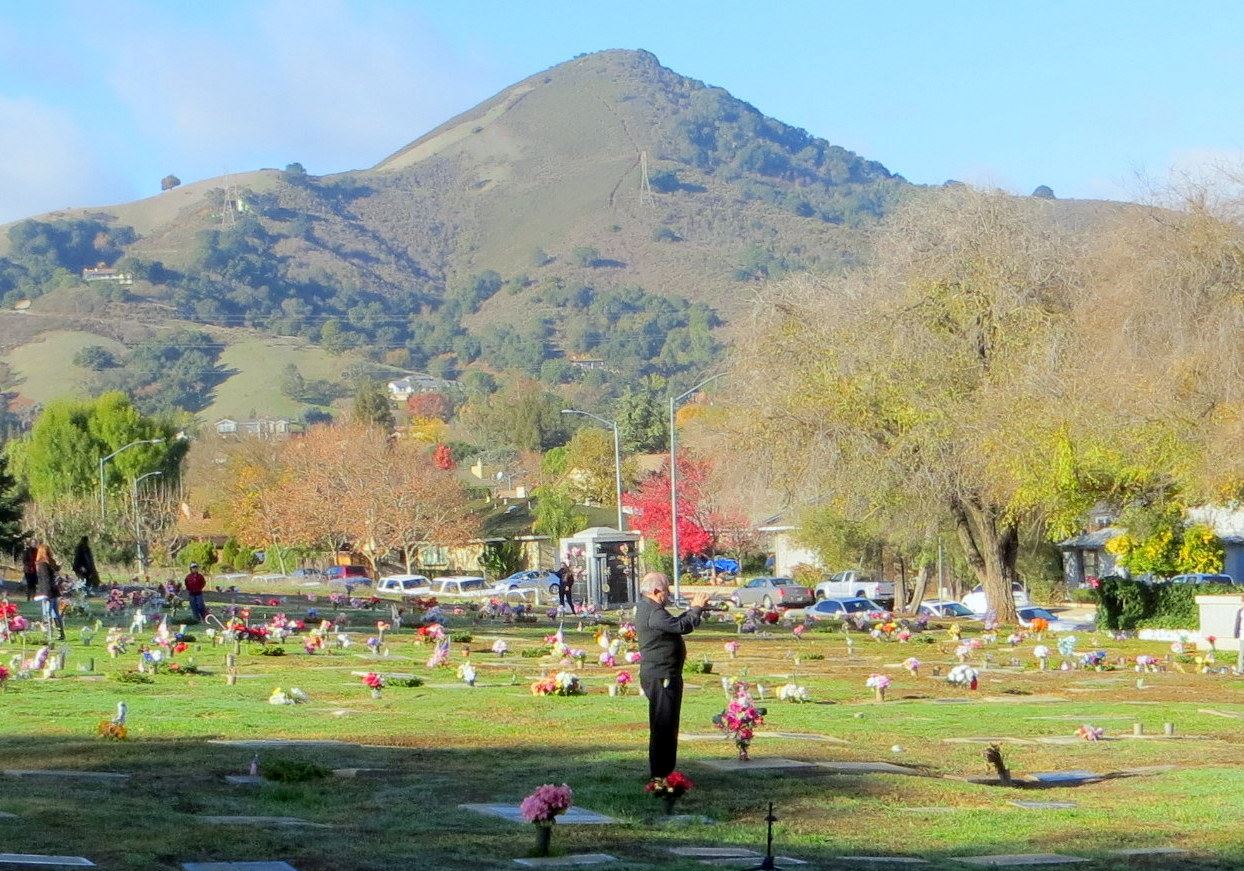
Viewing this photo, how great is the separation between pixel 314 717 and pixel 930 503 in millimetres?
26869

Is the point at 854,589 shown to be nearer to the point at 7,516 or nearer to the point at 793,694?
the point at 7,516

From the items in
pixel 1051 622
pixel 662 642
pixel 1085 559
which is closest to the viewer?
pixel 662 642

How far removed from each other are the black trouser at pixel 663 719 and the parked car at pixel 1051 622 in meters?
31.3

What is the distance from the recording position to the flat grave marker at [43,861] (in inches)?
380

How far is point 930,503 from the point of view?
43.5 m

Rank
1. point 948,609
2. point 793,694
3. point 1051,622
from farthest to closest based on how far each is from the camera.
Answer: point 948,609, point 1051,622, point 793,694

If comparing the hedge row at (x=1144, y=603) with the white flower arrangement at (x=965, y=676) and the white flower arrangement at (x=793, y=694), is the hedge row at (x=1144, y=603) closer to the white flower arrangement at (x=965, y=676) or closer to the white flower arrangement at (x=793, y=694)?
the white flower arrangement at (x=965, y=676)

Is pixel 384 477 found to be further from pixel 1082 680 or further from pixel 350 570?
pixel 1082 680

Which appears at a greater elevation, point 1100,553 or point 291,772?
point 1100,553

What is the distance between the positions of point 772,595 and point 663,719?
2257 inches

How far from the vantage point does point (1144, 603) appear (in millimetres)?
43188

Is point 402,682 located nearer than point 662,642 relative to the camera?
No

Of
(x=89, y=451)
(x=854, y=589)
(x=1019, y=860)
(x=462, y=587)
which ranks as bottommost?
(x=1019, y=860)

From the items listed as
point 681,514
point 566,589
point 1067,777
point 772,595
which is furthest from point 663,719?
point 681,514
